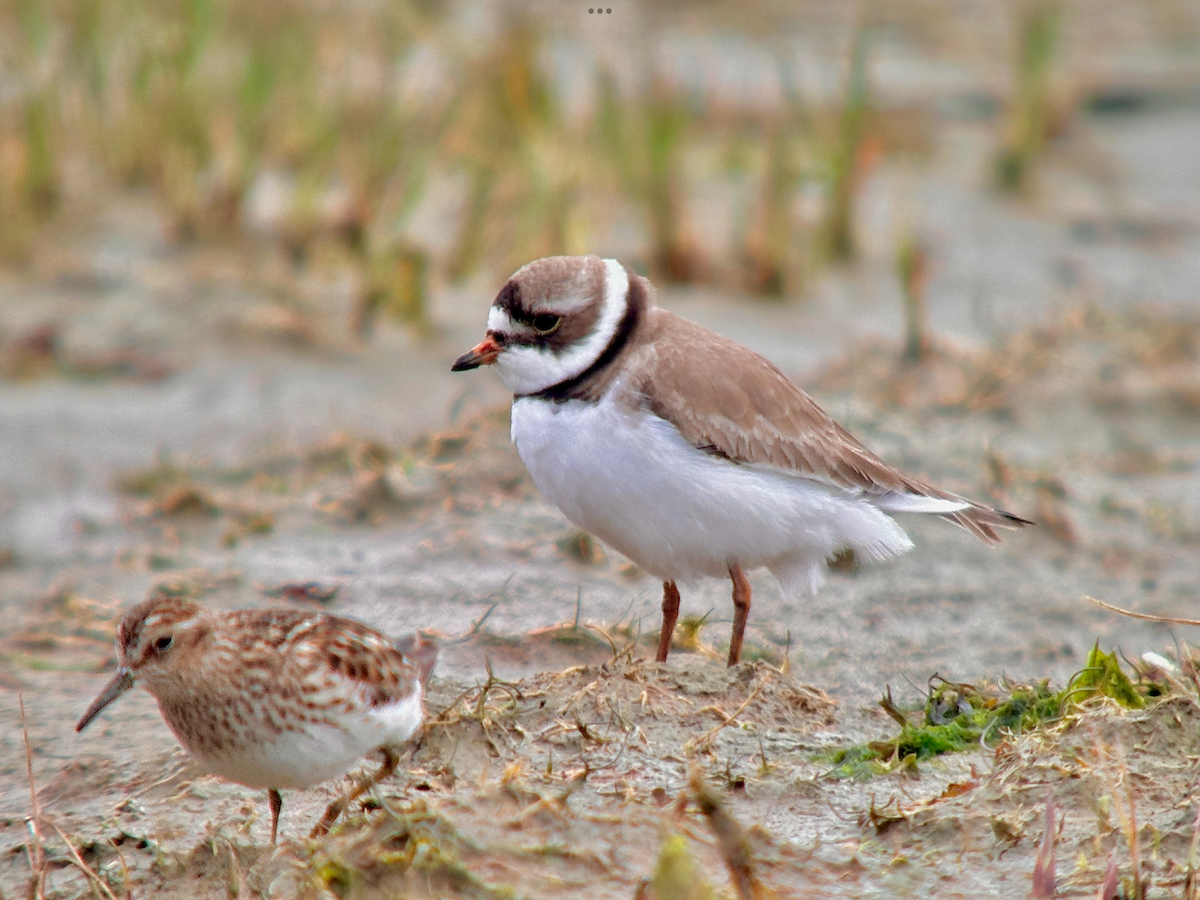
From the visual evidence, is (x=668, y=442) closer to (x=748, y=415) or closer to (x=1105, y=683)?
(x=748, y=415)

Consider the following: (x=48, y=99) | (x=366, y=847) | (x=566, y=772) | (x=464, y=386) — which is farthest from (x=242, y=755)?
(x=48, y=99)

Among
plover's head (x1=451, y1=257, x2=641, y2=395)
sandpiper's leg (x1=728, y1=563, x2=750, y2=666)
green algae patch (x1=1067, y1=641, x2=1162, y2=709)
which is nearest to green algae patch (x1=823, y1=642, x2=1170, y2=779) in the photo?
green algae patch (x1=1067, y1=641, x2=1162, y2=709)

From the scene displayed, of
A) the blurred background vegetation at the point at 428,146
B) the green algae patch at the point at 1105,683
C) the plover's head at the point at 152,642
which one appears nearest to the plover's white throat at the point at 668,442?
the green algae patch at the point at 1105,683

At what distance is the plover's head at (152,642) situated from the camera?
3666 mm

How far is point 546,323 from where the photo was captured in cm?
418

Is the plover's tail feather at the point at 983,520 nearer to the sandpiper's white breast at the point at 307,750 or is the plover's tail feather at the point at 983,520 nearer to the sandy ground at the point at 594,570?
the sandy ground at the point at 594,570

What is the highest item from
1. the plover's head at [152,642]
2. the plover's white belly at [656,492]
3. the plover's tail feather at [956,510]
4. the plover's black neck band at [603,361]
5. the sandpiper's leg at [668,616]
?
the plover's black neck band at [603,361]

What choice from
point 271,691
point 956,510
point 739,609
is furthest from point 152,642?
point 956,510

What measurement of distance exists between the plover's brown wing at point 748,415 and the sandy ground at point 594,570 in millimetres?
583

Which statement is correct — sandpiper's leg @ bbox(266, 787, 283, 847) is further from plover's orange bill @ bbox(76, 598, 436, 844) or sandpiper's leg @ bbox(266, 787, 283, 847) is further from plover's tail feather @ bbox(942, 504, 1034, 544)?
plover's tail feather @ bbox(942, 504, 1034, 544)

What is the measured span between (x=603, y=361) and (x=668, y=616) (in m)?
0.76

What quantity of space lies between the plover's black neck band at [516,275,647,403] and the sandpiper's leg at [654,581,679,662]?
2.01 ft

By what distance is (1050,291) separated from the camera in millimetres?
8562

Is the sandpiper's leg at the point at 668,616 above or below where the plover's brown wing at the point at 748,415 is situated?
below
